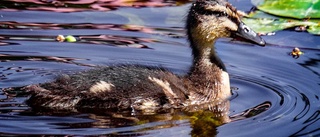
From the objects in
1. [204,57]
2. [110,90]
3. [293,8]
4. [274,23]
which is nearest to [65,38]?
[204,57]

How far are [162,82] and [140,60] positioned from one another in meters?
1.49

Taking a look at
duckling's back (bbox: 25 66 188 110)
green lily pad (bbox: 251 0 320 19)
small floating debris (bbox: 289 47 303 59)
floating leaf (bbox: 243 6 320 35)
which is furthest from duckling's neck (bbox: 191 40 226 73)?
green lily pad (bbox: 251 0 320 19)

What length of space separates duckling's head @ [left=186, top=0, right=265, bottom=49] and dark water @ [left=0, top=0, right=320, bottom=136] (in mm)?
548

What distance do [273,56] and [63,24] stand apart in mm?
2460

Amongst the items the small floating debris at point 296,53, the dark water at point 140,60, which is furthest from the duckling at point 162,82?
the small floating debris at point 296,53

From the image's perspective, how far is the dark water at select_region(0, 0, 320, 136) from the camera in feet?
25.8

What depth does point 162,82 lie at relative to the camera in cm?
835

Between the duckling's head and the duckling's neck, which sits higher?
the duckling's head

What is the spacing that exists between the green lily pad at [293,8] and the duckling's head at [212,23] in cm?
206

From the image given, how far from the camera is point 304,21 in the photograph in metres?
11.0

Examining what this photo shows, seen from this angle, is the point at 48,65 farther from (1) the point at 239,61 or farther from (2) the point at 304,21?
(2) the point at 304,21

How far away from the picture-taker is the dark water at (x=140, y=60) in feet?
25.8

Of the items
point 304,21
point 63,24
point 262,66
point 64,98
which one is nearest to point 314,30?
point 304,21

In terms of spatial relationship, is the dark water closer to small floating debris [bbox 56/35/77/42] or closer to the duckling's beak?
small floating debris [bbox 56/35/77/42]
